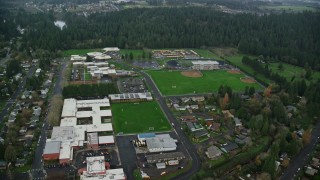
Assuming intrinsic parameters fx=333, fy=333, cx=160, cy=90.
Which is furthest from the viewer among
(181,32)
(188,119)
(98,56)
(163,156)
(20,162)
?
(181,32)

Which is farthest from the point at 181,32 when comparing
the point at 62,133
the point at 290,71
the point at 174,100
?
the point at 62,133

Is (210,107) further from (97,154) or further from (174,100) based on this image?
(97,154)

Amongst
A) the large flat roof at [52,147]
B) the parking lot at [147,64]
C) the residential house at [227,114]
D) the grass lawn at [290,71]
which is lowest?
the large flat roof at [52,147]

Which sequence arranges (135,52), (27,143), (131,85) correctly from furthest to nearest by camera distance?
(135,52), (131,85), (27,143)

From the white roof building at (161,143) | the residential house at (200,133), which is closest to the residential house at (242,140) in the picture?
the residential house at (200,133)

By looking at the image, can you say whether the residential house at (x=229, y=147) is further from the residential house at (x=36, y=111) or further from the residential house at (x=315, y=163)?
the residential house at (x=36, y=111)

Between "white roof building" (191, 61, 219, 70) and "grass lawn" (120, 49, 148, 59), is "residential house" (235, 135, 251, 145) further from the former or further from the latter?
"grass lawn" (120, 49, 148, 59)

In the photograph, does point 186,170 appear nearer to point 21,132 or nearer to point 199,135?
point 199,135
